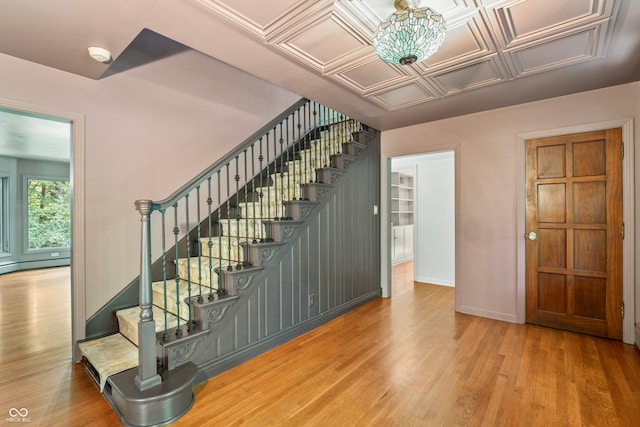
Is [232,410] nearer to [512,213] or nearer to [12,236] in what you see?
[512,213]

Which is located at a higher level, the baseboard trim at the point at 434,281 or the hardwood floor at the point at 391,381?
the baseboard trim at the point at 434,281

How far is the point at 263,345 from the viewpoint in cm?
263

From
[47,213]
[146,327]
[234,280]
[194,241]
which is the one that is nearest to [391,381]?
[234,280]

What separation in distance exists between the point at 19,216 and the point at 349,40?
841 cm

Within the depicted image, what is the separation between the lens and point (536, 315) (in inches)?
127

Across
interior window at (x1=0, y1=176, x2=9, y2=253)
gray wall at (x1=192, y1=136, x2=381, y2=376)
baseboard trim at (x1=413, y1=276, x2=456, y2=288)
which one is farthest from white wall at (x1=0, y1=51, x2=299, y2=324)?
interior window at (x1=0, y1=176, x2=9, y2=253)

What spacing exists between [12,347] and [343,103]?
13.4ft

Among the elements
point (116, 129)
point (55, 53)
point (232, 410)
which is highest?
point (55, 53)

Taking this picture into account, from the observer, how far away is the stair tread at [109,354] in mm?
2043

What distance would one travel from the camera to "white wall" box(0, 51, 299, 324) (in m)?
2.44

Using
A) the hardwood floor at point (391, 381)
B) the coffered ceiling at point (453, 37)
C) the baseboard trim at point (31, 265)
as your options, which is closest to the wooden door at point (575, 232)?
the hardwood floor at point (391, 381)

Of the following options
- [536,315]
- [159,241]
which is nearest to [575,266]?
[536,315]

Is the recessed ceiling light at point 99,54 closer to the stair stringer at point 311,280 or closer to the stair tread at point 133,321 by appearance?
the stair stringer at point 311,280

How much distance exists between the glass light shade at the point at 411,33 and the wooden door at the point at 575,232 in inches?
98.0
